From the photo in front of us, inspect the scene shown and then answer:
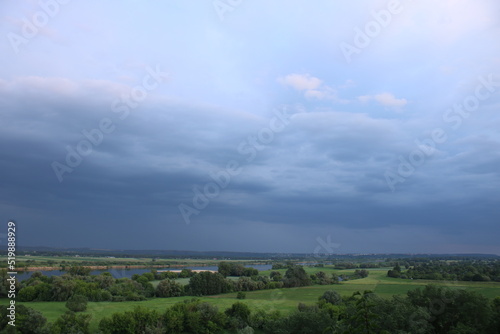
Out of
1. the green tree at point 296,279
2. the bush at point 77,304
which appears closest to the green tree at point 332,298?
the green tree at point 296,279

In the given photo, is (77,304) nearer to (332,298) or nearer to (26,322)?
(26,322)

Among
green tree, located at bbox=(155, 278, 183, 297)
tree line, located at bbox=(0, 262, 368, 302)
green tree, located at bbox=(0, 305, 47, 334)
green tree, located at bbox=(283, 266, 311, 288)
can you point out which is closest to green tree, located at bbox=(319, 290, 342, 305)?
tree line, located at bbox=(0, 262, 368, 302)

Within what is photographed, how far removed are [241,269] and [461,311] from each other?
8048cm

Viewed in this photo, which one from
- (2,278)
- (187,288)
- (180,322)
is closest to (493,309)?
(180,322)

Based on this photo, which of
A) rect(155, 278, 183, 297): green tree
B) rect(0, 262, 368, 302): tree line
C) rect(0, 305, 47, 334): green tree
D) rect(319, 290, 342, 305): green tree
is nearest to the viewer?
rect(0, 305, 47, 334): green tree

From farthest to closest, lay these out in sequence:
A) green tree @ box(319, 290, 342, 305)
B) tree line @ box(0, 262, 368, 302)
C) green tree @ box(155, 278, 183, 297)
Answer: green tree @ box(155, 278, 183, 297)
tree line @ box(0, 262, 368, 302)
green tree @ box(319, 290, 342, 305)

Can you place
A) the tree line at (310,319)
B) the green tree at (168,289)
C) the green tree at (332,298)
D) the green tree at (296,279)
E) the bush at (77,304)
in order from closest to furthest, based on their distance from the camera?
the tree line at (310,319) < the bush at (77,304) < the green tree at (332,298) < the green tree at (168,289) < the green tree at (296,279)

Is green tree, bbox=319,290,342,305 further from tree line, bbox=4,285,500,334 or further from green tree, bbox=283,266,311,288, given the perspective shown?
green tree, bbox=283,266,311,288

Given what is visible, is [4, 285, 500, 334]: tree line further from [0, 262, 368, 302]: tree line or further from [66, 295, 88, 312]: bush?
[0, 262, 368, 302]: tree line

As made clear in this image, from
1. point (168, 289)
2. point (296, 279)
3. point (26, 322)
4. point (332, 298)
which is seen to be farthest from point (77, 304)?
point (296, 279)

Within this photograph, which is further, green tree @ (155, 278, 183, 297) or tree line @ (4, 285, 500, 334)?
green tree @ (155, 278, 183, 297)

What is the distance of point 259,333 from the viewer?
48.7 metres

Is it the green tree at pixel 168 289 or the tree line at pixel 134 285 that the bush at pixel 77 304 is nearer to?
the tree line at pixel 134 285

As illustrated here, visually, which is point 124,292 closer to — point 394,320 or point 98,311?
point 98,311
